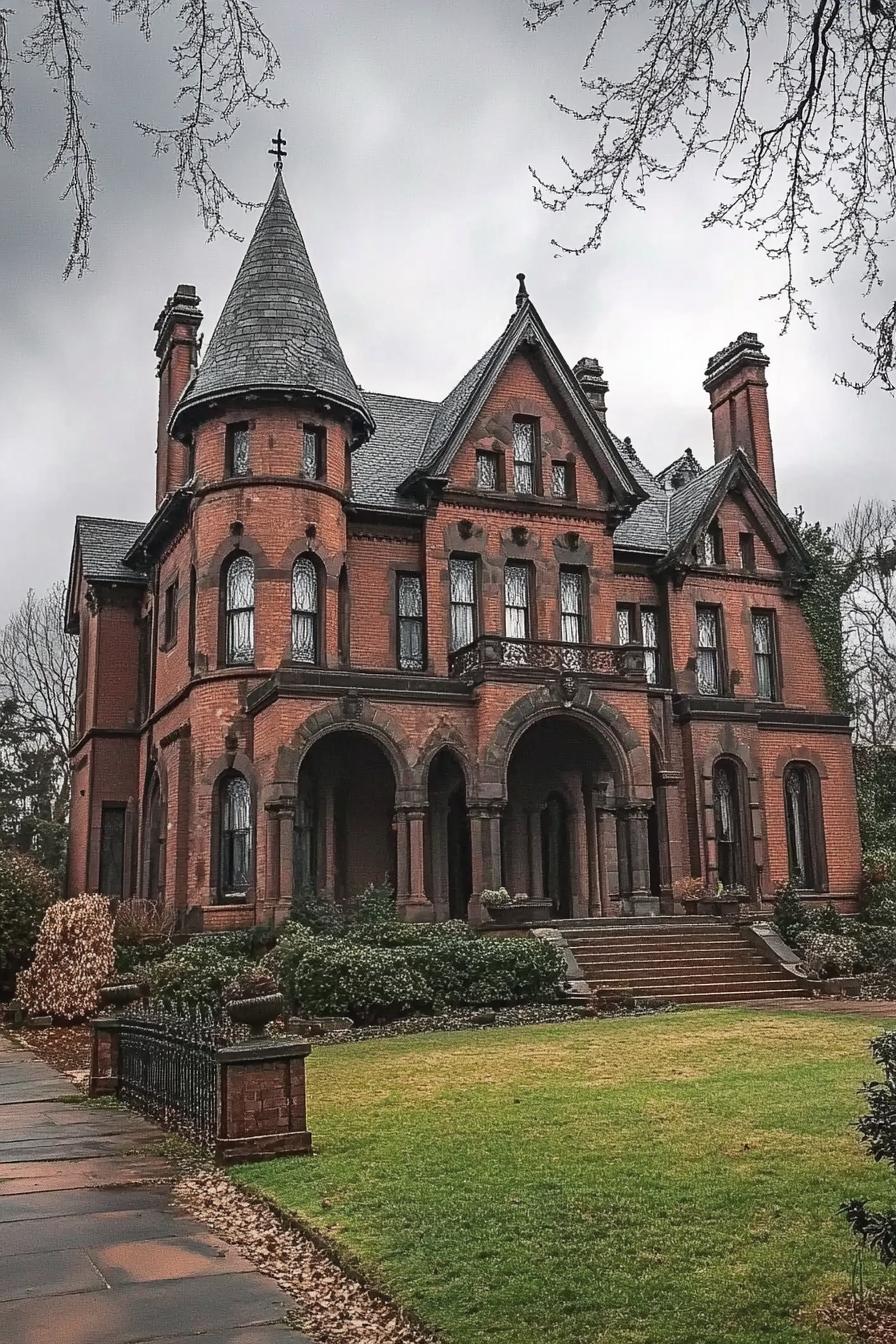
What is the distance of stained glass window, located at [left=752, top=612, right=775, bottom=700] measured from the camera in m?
32.8

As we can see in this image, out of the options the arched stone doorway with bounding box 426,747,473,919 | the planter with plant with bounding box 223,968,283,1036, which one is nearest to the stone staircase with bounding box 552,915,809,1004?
the arched stone doorway with bounding box 426,747,473,919

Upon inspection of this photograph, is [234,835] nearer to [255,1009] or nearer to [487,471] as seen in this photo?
[487,471]

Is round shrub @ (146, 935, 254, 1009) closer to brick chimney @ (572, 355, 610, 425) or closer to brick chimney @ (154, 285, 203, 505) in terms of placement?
brick chimney @ (154, 285, 203, 505)

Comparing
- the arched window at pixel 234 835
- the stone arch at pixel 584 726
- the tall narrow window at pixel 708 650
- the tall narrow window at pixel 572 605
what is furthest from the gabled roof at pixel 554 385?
the arched window at pixel 234 835

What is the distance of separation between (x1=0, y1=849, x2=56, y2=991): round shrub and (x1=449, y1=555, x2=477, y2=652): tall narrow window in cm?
1053

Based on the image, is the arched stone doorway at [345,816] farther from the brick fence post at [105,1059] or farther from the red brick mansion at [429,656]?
the brick fence post at [105,1059]

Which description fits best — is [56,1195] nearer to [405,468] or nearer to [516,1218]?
[516,1218]

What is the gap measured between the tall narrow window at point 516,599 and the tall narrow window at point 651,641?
13.3 feet

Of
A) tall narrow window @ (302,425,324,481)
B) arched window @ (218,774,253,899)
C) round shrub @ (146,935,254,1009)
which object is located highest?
tall narrow window @ (302,425,324,481)

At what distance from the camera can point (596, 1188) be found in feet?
25.5

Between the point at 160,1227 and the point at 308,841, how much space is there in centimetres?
1896

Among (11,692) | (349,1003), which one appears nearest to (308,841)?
(349,1003)

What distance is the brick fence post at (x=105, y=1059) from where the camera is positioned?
1315 centimetres

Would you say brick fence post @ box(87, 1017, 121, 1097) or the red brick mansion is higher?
the red brick mansion
